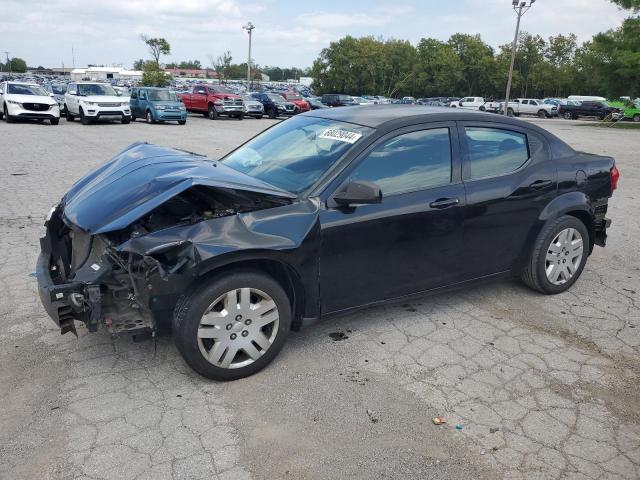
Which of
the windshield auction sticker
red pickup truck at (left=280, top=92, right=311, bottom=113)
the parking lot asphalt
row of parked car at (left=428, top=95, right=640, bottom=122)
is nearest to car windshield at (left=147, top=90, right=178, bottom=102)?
red pickup truck at (left=280, top=92, right=311, bottom=113)

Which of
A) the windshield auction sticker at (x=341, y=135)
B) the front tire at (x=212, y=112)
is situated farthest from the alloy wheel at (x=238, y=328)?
the front tire at (x=212, y=112)

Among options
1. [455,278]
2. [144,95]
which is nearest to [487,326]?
[455,278]

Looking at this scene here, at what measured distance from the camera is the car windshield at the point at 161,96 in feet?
78.2

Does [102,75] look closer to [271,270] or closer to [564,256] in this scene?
[564,256]

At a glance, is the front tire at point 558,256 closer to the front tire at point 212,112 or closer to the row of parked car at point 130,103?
the row of parked car at point 130,103

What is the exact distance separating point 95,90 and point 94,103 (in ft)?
5.01

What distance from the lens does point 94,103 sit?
69.7 ft

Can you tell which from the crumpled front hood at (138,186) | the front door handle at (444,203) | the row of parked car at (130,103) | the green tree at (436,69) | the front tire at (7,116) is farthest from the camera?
the green tree at (436,69)

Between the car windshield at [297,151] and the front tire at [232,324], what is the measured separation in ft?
2.48

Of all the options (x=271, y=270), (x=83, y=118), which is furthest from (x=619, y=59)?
(x=271, y=270)

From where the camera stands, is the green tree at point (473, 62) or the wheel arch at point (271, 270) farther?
the green tree at point (473, 62)

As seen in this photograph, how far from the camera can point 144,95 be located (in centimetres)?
2420

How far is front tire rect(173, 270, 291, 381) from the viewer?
3088 mm

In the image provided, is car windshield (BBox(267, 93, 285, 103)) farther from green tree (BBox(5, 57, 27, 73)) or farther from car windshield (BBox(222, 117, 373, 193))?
green tree (BBox(5, 57, 27, 73))
